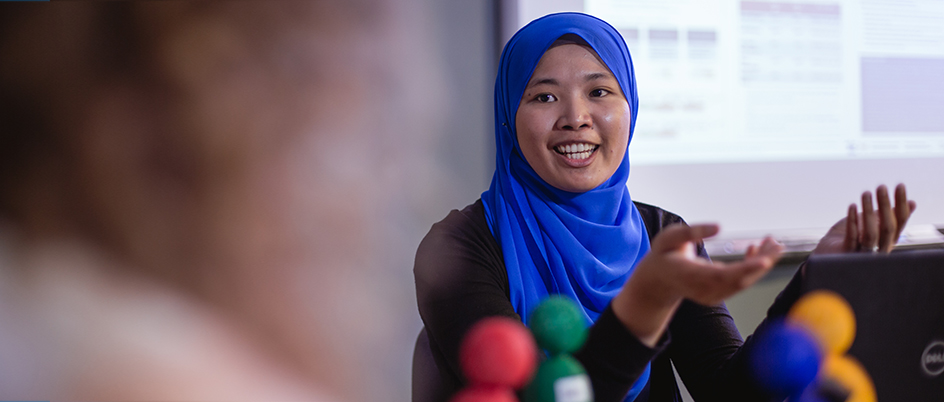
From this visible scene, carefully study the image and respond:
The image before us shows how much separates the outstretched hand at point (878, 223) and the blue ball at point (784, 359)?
0.18 metres

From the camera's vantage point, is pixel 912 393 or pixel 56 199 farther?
pixel 56 199

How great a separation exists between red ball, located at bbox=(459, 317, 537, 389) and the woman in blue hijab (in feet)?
1.04

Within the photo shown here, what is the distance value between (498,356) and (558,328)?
0.06m

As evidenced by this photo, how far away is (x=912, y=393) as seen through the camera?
497 millimetres

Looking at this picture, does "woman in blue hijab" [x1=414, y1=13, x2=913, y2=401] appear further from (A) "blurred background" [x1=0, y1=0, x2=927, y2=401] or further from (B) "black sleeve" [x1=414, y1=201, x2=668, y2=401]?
(A) "blurred background" [x1=0, y1=0, x2=927, y2=401]

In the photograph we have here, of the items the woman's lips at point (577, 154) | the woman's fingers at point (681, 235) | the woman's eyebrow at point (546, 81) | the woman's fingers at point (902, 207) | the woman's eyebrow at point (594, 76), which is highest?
the woman's eyebrow at point (594, 76)

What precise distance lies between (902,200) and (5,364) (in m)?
1.58

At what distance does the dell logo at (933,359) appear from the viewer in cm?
50

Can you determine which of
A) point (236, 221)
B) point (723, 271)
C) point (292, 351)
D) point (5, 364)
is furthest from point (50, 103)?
point (723, 271)

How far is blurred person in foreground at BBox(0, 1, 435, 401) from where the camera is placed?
1.14 metres

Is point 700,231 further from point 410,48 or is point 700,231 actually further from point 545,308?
point 410,48

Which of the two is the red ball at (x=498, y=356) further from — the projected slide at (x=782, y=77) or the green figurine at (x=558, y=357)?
the projected slide at (x=782, y=77)

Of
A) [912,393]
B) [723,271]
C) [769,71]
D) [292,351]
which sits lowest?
[292,351]

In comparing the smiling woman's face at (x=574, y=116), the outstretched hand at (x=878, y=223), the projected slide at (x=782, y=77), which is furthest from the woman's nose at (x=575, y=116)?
the projected slide at (x=782, y=77)
